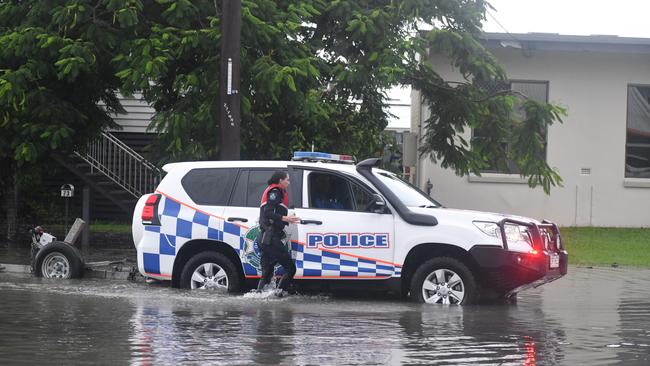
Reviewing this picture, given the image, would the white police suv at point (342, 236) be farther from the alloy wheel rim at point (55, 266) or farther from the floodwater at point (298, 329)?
the alloy wheel rim at point (55, 266)

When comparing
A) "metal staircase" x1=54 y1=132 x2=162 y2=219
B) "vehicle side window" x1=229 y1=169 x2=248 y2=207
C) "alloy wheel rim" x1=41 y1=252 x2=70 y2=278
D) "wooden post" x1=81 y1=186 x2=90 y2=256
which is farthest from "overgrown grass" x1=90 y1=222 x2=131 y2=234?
"vehicle side window" x1=229 y1=169 x2=248 y2=207

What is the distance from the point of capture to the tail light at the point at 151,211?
12.6 meters

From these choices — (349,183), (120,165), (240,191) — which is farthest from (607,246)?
(120,165)

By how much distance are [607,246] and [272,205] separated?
11377 millimetres

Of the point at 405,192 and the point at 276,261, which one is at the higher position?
the point at 405,192

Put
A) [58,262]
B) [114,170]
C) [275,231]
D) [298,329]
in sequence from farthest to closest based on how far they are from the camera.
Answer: [114,170]
[58,262]
[275,231]
[298,329]

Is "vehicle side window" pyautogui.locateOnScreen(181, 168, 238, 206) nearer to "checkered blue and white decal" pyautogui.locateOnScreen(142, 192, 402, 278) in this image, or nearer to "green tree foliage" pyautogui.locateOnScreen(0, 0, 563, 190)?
"checkered blue and white decal" pyautogui.locateOnScreen(142, 192, 402, 278)

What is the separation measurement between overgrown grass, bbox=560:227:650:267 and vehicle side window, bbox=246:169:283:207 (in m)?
8.10

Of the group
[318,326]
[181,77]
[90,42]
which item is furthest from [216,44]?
[318,326]

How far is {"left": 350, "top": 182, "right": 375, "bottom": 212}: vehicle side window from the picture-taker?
1204 centimetres

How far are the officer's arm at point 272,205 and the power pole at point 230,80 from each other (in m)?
2.68

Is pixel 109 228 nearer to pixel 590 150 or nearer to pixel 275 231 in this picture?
pixel 590 150

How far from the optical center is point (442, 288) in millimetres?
11781

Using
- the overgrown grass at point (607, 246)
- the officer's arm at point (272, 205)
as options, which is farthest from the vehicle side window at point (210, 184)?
the overgrown grass at point (607, 246)
